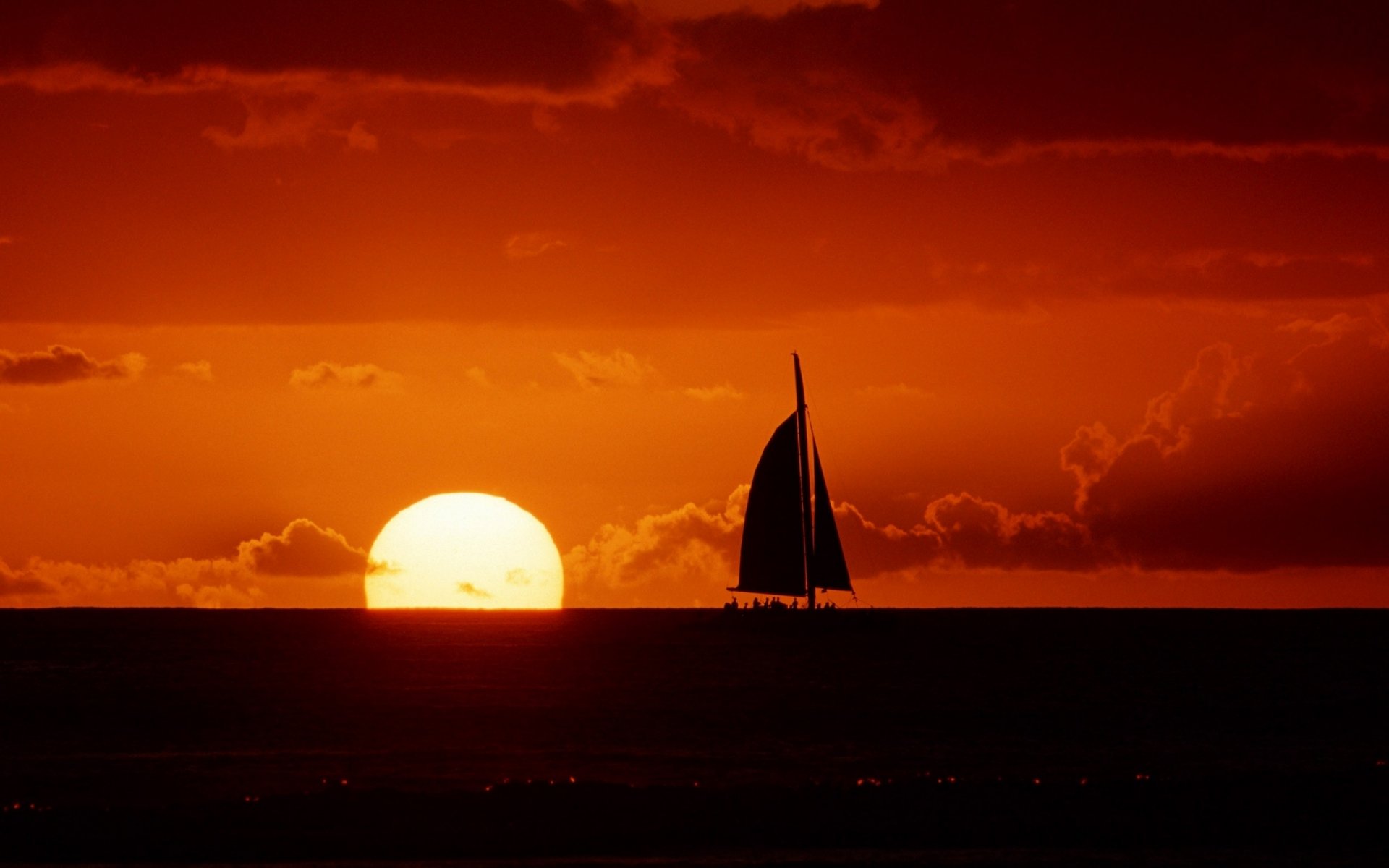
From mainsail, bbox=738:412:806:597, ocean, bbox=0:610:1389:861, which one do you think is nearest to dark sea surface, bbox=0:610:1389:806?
ocean, bbox=0:610:1389:861

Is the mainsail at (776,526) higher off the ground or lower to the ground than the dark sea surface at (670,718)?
higher

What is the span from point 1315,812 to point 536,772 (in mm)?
30213

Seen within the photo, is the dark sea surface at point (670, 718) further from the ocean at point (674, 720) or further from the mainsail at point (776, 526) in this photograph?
the mainsail at point (776, 526)

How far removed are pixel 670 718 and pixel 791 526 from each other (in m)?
46.2

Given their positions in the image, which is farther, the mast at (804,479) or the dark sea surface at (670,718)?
the mast at (804,479)

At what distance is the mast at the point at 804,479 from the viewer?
130000 millimetres

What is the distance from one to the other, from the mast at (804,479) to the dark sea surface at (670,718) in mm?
9388

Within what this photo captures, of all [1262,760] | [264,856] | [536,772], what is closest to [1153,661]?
[1262,760]

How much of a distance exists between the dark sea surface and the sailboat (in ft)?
24.2

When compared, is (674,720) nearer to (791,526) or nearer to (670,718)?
(670,718)

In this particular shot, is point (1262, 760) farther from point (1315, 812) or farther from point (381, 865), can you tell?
point (381, 865)

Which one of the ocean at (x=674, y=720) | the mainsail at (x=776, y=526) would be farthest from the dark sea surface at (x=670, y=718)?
the mainsail at (x=776, y=526)

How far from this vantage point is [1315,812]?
142 feet

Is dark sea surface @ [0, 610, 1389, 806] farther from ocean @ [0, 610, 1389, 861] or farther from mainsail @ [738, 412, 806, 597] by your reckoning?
mainsail @ [738, 412, 806, 597]
